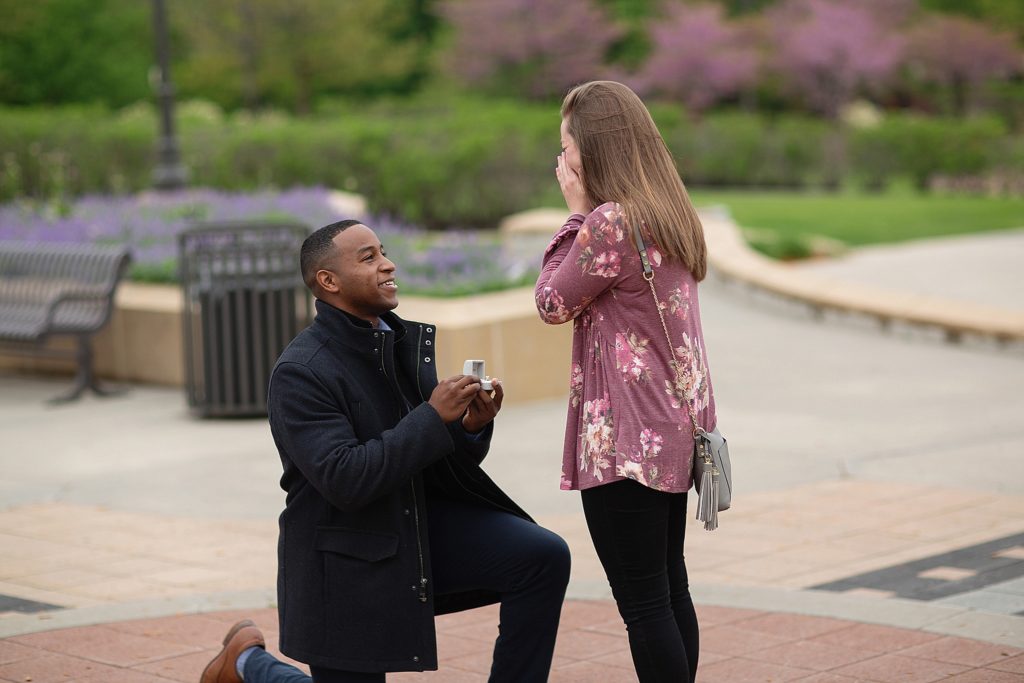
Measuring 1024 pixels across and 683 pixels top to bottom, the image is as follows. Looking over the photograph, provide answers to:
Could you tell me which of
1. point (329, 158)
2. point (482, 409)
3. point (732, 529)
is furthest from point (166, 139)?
point (482, 409)

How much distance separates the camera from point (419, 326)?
3.70 metres

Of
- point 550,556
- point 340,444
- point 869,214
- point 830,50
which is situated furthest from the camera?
point 830,50

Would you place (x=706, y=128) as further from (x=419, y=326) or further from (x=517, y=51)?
(x=419, y=326)

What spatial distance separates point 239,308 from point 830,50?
3158 cm

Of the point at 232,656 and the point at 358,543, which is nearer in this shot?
the point at 358,543

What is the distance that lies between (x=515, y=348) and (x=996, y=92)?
36.6m

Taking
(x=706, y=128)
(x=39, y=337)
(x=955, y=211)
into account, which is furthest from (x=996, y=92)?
(x=39, y=337)

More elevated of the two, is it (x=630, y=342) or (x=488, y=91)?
(x=488, y=91)

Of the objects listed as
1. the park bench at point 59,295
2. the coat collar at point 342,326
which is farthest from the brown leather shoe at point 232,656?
the park bench at point 59,295

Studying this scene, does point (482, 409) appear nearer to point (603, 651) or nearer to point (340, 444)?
point (340, 444)

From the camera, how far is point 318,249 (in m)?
3.61

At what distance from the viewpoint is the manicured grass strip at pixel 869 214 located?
2214cm

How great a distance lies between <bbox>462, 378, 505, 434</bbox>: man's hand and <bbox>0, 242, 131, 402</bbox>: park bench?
732cm

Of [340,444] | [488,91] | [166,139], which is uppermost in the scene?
[488,91]
